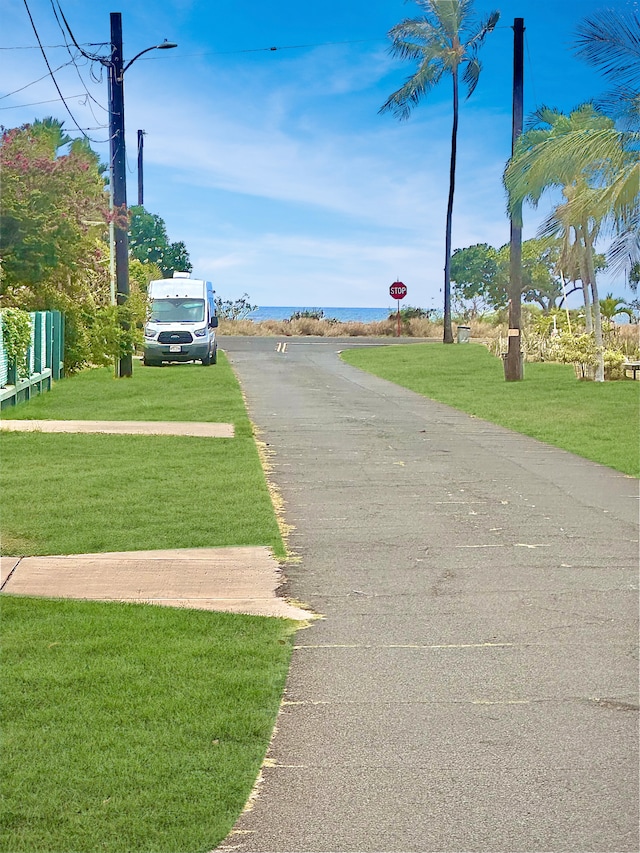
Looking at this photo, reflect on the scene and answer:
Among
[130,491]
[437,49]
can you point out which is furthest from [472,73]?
[130,491]

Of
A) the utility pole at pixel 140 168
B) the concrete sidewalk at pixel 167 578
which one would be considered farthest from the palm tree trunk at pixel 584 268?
the utility pole at pixel 140 168

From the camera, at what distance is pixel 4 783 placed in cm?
412

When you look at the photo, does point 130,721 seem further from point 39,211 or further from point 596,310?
point 596,310

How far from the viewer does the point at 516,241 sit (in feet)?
90.9

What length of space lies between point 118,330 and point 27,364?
249 inches

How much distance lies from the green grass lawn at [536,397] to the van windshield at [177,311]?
5.38 meters

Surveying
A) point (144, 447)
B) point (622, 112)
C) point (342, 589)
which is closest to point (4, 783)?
point (342, 589)

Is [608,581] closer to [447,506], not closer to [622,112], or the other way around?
[447,506]

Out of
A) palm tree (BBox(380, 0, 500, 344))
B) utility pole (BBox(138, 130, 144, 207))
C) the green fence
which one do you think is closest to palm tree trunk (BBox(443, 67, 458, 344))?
palm tree (BBox(380, 0, 500, 344))

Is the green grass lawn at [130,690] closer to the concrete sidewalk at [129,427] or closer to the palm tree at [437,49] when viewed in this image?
the concrete sidewalk at [129,427]

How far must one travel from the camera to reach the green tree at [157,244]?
81.0 meters

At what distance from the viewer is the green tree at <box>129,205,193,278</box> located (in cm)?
8100

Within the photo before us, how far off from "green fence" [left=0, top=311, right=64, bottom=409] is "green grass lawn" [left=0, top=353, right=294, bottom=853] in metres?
8.37

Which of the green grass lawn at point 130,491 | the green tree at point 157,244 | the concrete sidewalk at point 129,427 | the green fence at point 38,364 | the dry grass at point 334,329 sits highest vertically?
the green tree at point 157,244
